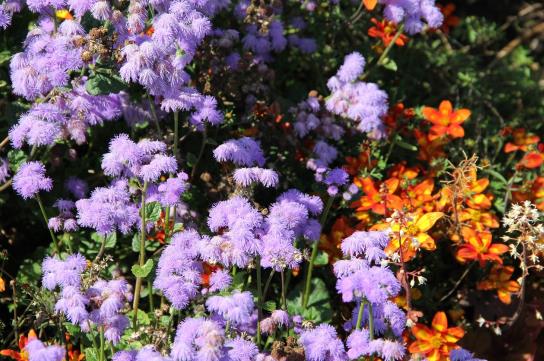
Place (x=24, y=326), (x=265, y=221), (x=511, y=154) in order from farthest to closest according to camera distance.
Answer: (x=511, y=154) → (x=24, y=326) → (x=265, y=221)

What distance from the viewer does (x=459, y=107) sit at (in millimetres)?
3561

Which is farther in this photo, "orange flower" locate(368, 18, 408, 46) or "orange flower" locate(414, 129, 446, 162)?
"orange flower" locate(368, 18, 408, 46)

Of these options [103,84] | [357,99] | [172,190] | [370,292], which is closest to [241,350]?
[370,292]

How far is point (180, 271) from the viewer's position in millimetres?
2096

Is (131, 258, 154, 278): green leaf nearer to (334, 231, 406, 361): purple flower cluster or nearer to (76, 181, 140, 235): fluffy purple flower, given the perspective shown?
(76, 181, 140, 235): fluffy purple flower

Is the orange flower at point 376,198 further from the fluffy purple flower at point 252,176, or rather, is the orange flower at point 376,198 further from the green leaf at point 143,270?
the green leaf at point 143,270

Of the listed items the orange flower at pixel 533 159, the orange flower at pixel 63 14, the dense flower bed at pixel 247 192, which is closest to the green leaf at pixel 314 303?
the dense flower bed at pixel 247 192

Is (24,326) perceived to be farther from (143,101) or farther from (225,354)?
(225,354)

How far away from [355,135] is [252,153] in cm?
75

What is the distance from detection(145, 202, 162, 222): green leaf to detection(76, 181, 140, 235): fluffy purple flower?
0.22ft

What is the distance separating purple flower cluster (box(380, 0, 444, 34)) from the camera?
306 centimetres

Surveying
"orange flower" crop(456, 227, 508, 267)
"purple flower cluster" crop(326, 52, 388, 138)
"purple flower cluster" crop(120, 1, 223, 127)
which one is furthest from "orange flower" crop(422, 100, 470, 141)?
"purple flower cluster" crop(120, 1, 223, 127)

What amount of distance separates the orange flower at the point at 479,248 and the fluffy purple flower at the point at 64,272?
134 centimetres

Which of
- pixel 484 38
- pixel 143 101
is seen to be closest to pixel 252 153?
pixel 143 101
